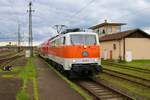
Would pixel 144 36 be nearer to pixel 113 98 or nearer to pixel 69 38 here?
pixel 69 38

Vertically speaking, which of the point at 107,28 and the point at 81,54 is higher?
the point at 107,28

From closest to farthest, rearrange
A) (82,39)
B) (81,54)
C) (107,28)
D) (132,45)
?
(81,54)
(82,39)
(132,45)
(107,28)

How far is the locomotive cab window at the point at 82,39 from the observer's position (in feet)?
60.6

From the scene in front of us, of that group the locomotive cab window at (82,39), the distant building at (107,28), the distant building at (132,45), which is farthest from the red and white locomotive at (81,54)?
the distant building at (107,28)

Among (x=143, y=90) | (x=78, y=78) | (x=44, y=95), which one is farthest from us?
(x=78, y=78)

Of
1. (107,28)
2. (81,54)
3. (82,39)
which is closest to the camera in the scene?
(81,54)

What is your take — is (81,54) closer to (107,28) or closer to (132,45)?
(132,45)

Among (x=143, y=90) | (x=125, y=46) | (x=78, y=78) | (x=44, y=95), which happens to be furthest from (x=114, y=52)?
(x=44, y=95)

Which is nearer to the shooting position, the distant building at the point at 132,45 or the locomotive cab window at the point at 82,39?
the locomotive cab window at the point at 82,39

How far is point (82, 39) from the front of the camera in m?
18.6

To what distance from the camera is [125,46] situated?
136 ft

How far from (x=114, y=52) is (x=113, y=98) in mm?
32574

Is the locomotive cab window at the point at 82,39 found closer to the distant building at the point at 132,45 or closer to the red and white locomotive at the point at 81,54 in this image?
the red and white locomotive at the point at 81,54

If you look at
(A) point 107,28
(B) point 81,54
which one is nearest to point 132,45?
(A) point 107,28
